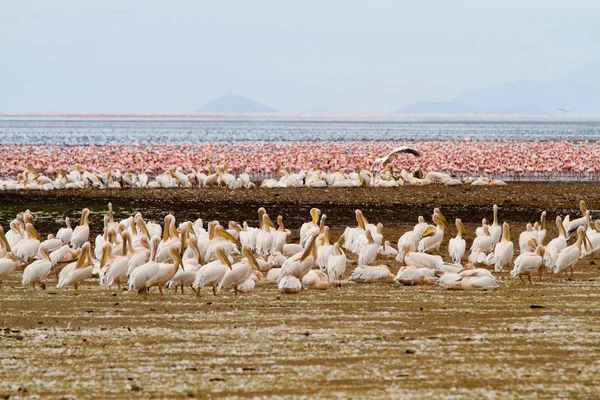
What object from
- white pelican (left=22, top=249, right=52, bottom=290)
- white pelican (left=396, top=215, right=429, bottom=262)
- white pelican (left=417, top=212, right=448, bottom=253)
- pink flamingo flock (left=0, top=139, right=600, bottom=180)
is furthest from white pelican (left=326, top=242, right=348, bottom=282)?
pink flamingo flock (left=0, top=139, right=600, bottom=180)

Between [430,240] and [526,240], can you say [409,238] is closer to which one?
[430,240]

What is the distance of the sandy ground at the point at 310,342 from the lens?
6.44m

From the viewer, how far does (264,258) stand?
13.8 m

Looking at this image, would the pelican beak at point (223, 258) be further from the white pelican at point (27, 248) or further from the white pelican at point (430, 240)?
the white pelican at point (430, 240)

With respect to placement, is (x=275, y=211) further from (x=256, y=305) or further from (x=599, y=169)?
(x=599, y=169)

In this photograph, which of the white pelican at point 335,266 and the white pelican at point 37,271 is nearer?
the white pelican at point 37,271

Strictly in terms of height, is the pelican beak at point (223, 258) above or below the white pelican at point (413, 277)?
above

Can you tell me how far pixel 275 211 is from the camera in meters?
19.2

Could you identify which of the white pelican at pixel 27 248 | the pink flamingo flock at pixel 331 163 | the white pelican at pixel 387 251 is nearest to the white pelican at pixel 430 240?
the white pelican at pixel 387 251

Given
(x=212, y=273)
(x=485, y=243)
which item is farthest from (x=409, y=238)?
(x=212, y=273)

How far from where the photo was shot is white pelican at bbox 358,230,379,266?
12448mm

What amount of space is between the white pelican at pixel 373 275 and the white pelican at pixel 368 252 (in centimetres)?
87

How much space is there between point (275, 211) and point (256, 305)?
9.34m

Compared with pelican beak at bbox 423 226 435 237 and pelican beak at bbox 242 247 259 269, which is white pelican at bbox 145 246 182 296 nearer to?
pelican beak at bbox 242 247 259 269
